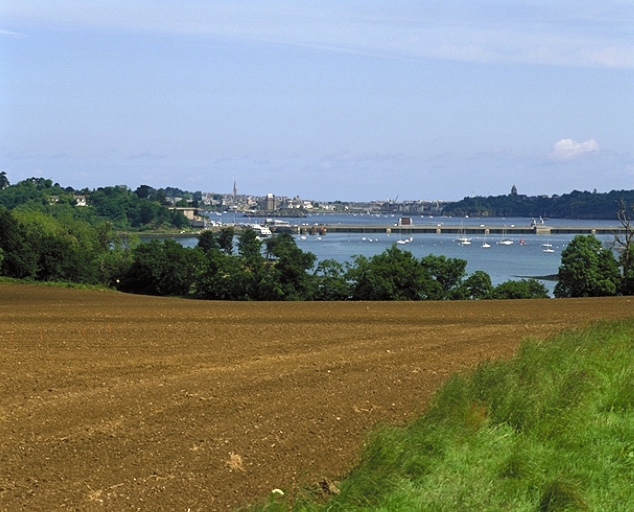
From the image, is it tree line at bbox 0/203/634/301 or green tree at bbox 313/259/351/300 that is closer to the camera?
tree line at bbox 0/203/634/301

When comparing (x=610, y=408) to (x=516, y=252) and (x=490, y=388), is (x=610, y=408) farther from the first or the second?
(x=516, y=252)

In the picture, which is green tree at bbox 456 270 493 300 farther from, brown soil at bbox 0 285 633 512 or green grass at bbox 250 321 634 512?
green grass at bbox 250 321 634 512

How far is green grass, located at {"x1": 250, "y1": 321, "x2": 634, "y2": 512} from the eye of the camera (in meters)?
7.29

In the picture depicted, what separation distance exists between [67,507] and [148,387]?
3681 mm

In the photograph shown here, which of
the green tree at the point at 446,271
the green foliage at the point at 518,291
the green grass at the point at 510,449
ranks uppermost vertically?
the green grass at the point at 510,449

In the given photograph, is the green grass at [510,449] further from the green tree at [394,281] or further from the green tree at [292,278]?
the green tree at [292,278]

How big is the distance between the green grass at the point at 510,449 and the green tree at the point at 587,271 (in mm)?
34962

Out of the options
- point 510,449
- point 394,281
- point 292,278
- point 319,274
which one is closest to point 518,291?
point 394,281

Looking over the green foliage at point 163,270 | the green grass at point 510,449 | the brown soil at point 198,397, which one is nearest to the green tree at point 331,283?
the green foliage at point 163,270

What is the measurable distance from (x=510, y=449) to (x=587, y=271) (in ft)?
129

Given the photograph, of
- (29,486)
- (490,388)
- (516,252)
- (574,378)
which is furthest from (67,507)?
(516,252)

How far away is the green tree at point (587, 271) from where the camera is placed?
4544 cm

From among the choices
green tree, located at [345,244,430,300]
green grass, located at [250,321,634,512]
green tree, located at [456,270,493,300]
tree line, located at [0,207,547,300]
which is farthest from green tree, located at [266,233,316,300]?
green grass, located at [250,321,634,512]

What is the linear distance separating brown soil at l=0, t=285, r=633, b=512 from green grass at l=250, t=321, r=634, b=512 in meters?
0.52
